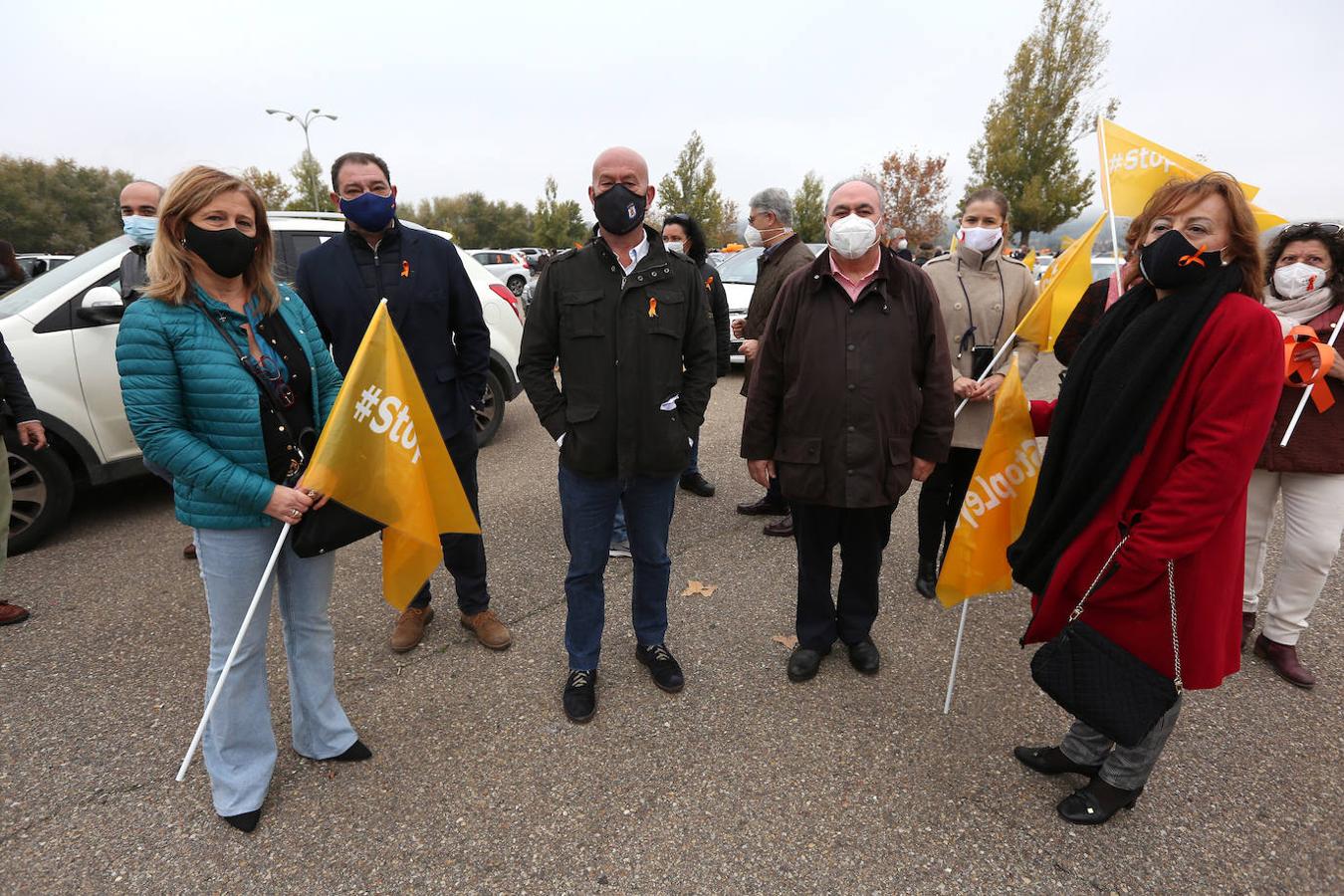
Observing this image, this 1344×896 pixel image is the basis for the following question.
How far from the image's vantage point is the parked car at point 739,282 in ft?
29.8

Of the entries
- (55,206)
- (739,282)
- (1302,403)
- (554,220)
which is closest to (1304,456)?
(1302,403)

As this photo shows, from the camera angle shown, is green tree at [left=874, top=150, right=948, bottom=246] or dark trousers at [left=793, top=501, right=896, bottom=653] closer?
dark trousers at [left=793, top=501, right=896, bottom=653]

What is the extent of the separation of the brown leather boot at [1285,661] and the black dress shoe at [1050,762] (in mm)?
1454

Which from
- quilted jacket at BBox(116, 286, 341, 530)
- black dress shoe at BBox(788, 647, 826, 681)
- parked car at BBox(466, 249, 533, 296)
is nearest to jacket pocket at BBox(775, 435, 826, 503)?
black dress shoe at BBox(788, 647, 826, 681)

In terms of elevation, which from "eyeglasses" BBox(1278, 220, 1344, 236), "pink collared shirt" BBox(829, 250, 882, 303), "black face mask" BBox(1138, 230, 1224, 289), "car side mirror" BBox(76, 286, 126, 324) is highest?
"eyeglasses" BBox(1278, 220, 1344, 236)

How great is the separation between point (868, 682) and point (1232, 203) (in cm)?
224

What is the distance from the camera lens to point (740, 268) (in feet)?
34.0

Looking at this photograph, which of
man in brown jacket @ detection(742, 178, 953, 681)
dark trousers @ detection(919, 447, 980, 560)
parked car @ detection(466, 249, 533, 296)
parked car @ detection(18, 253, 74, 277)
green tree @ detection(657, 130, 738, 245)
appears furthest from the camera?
green tree @ detection(657, 130, 738, 245)

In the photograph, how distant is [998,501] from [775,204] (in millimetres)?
2742

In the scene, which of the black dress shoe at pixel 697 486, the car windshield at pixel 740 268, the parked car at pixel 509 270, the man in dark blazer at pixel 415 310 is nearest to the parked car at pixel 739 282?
the car windshield at pixel 740 268

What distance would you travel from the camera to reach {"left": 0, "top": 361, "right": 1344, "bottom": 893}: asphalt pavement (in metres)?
2.13

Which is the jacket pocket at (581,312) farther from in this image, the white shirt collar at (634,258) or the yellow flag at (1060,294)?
the yellow flag at (1060,294)

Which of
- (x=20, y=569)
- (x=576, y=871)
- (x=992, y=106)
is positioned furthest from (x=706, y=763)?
(x=992, y=106)

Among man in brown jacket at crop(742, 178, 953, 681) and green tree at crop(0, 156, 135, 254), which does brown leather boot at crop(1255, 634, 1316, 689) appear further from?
green tree at crop(0, 156, 135, 254)
